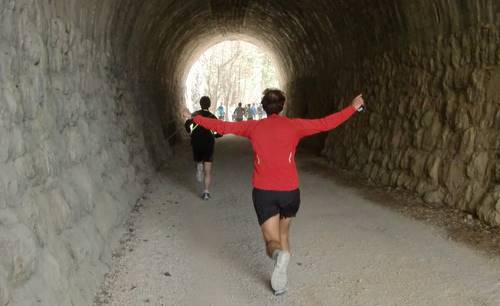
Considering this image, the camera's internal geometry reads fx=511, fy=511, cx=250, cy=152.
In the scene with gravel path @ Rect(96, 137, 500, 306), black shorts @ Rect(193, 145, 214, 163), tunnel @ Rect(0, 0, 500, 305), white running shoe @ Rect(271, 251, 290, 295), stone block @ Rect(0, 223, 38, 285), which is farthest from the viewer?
black shorts @ Rect(193, 145, 214, 163)

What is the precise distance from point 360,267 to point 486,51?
346cm

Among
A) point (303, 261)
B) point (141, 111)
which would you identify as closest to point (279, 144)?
point (303, 261)

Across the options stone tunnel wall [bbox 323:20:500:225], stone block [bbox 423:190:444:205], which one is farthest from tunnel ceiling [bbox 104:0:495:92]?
stone block [bbox 423:190:444:205]

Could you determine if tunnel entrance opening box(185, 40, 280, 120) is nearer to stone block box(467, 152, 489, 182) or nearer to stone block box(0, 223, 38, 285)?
stone block box(467, 152, 489, 182)

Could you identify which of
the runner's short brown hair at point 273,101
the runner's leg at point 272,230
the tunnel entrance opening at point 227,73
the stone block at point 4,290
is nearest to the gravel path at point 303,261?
the runner's leg at point 272,230

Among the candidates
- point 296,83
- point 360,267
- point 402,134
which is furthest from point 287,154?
point 296,83

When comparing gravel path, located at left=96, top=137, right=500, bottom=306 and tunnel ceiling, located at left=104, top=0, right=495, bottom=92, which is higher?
tunnel ceiling, located at left=104, top=0, right=495, bottom=92

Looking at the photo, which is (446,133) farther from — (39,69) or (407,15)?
(39,69)

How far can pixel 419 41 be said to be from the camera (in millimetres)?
8398

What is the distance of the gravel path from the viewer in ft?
14.5

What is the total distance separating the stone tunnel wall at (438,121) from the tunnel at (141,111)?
0.9 inches

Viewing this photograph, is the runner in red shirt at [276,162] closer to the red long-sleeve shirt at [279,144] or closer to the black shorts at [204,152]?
the red long-sleeve shirt at [279,144]

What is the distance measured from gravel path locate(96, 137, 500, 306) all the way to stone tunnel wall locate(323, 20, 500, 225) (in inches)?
32.6

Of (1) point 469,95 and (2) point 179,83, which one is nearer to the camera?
(1) point 469,95
